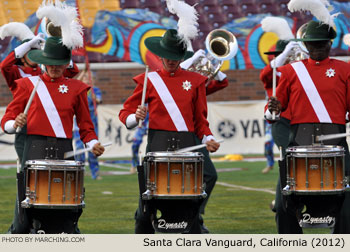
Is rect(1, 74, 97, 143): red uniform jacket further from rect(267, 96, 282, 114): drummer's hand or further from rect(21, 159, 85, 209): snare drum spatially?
rect(267, 96, 282, 114): drummer's hand

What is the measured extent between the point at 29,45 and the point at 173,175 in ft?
7.14

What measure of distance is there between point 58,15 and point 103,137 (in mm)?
12141

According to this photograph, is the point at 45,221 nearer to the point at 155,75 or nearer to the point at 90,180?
the point at 155,75

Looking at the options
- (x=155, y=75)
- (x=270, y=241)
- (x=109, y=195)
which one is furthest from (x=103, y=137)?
(x=270, y=241)

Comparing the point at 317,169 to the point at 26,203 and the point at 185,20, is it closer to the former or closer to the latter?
the point at 185,20

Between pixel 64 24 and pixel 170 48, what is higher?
pixel 64 24

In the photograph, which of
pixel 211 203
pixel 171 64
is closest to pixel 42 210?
pixel 171 64

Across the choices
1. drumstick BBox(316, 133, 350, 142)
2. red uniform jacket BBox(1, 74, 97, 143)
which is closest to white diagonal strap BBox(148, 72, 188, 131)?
red uniform jacket BBox(1, 74, 97, 143)

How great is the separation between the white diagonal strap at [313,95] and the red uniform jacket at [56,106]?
1.59 meters

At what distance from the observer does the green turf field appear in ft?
28.8

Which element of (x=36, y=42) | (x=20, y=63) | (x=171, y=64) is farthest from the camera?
(x=20, y=63)

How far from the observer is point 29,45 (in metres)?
7.86

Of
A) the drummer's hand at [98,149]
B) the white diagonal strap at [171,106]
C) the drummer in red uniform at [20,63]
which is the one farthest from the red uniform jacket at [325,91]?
the drummer in red uniform at [20,63]

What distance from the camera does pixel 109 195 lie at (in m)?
11.9
